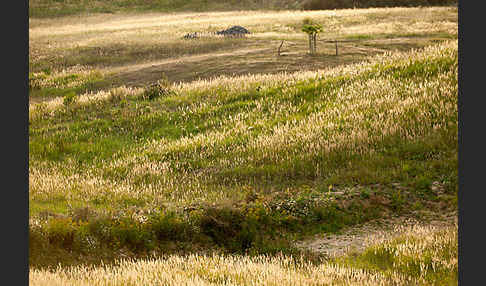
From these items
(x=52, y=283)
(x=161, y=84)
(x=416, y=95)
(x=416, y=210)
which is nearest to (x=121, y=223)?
(x=52, y=283)

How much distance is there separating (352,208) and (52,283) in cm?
762

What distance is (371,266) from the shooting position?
30.8ft

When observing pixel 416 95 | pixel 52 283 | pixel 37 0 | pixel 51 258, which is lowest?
pixel 51 258

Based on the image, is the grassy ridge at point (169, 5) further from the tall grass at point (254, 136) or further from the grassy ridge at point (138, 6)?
the tall grass at point (254, 136)

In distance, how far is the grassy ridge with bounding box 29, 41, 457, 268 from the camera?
11.9 metres

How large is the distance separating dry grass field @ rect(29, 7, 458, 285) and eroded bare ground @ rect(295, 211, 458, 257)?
0.20 meters

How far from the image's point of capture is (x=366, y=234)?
39.1 feet

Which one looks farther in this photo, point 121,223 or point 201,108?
point 201,108

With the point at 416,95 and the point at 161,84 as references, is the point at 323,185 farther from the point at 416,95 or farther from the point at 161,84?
the point at 161,84

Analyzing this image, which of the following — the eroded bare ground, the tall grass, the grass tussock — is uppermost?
the tall grass

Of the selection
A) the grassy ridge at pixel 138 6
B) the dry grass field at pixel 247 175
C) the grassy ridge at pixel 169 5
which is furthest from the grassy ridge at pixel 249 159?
the grassy ridge at pixel 138 6

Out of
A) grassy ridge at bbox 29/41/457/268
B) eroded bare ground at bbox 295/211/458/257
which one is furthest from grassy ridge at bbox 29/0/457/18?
eroded bare ground at bbox 295/211/458/257

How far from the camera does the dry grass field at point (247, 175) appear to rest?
30.7ft

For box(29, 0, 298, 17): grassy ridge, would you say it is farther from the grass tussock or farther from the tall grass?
the grass tussock
